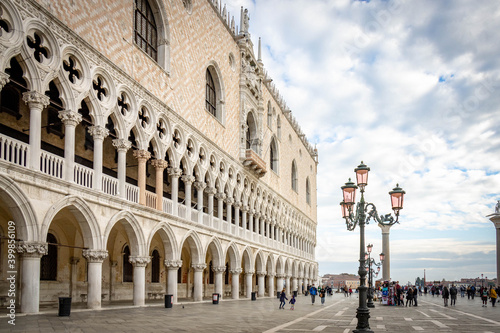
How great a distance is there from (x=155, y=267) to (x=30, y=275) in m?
13.5

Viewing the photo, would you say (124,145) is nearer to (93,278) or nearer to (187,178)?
(93,278)

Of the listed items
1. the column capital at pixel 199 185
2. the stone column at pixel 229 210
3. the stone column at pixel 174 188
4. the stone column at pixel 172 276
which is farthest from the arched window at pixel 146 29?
the stone column at pixel 229 210

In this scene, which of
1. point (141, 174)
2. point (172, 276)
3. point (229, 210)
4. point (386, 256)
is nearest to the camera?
point (141, 174)

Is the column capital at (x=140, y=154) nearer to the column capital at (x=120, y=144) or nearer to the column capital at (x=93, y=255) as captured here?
the column capital at (x=120, y=144)

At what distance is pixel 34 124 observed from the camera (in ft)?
44.7

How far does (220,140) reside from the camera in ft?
93.1

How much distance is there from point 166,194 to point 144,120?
7.40 metres

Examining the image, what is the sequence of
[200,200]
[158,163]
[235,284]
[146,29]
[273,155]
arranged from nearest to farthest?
[158,163], [146,29], [200,200], [235,284], [273,155]

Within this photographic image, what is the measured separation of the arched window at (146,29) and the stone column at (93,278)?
907cm

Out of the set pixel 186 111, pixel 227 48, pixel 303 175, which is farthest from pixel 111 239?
pixel 303 175

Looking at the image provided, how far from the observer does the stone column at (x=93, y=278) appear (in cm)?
1588

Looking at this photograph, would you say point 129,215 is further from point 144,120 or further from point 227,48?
point 227,48

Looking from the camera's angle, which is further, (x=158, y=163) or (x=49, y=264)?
(x=158, y=163)

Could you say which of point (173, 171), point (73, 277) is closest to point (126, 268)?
point (73, 277)
